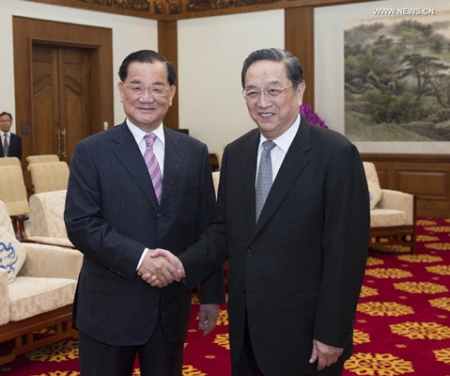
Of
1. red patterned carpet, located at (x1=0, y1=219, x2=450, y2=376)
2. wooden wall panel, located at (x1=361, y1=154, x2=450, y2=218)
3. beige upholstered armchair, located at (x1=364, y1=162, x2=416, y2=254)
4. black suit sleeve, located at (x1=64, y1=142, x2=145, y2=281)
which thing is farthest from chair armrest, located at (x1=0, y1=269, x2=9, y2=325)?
wooden wall panel, located at (x1=361, y1=154, x2=450, y2=218)

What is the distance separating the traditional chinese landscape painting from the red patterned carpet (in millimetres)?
4059

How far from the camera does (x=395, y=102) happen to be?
1002cm

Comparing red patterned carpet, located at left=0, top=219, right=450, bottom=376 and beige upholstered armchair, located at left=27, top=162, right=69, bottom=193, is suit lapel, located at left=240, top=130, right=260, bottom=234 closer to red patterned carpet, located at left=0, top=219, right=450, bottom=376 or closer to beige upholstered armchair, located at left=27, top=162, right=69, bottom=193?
red patterned carpet, located at left=0, top=219, right=450, bottom=376

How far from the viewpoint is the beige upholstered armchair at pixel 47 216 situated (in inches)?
182

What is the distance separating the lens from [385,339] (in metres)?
Answer: 4.29

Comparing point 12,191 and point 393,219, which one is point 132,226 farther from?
point 393,219

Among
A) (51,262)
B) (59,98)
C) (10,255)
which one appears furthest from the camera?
(59,98)

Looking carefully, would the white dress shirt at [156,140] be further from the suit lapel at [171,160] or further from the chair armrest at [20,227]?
the chair armrest at [20,227]

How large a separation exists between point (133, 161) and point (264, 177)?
480 millimetres

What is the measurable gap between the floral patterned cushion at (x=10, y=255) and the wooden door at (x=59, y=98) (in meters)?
6.39

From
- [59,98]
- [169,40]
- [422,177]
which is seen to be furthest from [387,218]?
[169,40]

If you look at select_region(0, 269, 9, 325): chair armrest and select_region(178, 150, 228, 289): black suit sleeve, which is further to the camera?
select_region(0, 269, 9, 325): chair armrest

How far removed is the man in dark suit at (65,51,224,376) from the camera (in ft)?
7.09

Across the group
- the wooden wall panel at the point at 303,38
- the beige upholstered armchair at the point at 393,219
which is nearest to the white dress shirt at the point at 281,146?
the beige upholstered armchair at the point at 393,219
